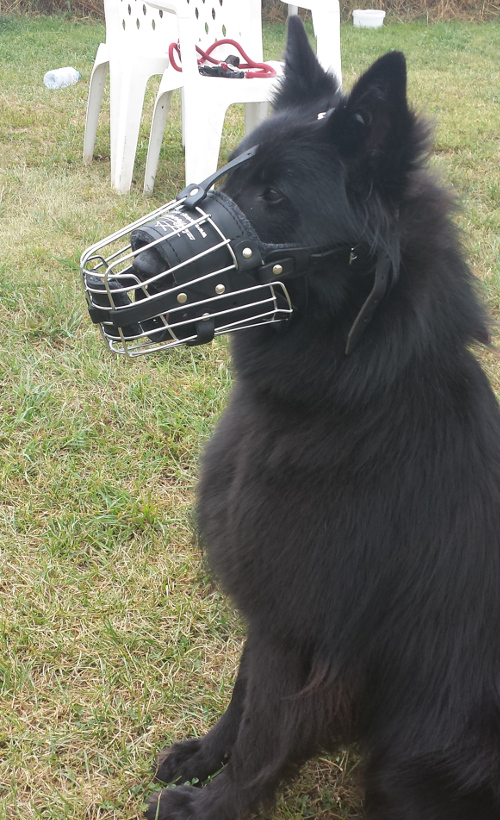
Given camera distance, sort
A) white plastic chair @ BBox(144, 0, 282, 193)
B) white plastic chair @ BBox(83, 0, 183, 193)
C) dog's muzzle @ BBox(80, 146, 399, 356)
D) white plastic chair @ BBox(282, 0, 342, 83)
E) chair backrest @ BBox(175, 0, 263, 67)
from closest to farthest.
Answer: dog's muzzle @ BBox(80, 146, 399, 356), white plastic chair @ BBox(144, 0, 282, 193), white plastic chair @ BBox(282, 0, 342, 83), chair backrest @ BBox(175, 0, 263, 67), white plastic chair @ BBox(83, 0, 183, 193)

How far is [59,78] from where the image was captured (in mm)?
7504

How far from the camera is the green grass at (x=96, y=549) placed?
1.76 meters

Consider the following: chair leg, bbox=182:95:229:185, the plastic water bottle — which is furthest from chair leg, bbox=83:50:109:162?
the plastic water bottle

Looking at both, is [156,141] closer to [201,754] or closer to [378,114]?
[378,114]

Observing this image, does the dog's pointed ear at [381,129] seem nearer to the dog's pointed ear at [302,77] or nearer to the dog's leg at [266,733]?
the dog's pointed ear at [302,77]

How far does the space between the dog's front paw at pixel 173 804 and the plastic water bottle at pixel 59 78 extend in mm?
7420

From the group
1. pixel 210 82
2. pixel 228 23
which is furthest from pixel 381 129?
pixel 228 23

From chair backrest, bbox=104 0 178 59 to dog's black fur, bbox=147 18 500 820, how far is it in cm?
381

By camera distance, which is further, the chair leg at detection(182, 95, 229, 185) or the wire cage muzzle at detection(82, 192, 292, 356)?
the chair leg at detection(182, 95, 229, 185)

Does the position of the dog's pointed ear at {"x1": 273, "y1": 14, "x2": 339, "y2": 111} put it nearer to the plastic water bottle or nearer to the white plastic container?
the plastic water bottle

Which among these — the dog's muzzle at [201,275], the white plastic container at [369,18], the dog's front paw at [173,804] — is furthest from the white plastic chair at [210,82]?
the white plastic container at [369,18]

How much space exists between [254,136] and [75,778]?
1.52 metres

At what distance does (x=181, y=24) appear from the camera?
12.7 feet

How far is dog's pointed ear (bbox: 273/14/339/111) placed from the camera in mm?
1525
